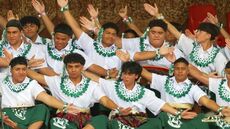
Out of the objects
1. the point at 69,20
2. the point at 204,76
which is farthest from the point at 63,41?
the point at 204,76

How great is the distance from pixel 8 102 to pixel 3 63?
0.48m

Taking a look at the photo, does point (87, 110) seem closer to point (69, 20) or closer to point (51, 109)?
point (51, 109)

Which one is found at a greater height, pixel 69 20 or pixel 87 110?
pixel 69 20

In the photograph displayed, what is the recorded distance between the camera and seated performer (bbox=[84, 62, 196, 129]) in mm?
6172

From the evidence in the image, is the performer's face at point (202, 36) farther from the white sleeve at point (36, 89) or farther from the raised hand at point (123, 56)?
the white sleeve at point (36, 89)

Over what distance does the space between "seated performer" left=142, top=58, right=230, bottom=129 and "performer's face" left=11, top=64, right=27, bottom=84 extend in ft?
3.51

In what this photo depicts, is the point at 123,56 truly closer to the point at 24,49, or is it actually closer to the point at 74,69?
the point at 74,69

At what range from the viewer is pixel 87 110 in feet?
20.7

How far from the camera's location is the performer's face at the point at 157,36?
6.88m

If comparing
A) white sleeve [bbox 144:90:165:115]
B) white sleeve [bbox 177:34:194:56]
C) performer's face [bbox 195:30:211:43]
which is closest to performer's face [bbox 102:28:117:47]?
white sleeve [bbox 177:34:194:56]

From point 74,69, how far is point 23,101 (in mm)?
504

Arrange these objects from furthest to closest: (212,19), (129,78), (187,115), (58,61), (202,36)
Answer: (212,19), (202,36), (58,61), (129,78), (187,115)

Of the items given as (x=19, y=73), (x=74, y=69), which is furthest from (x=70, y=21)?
(x=19, y=73)

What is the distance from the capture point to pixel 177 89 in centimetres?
646
